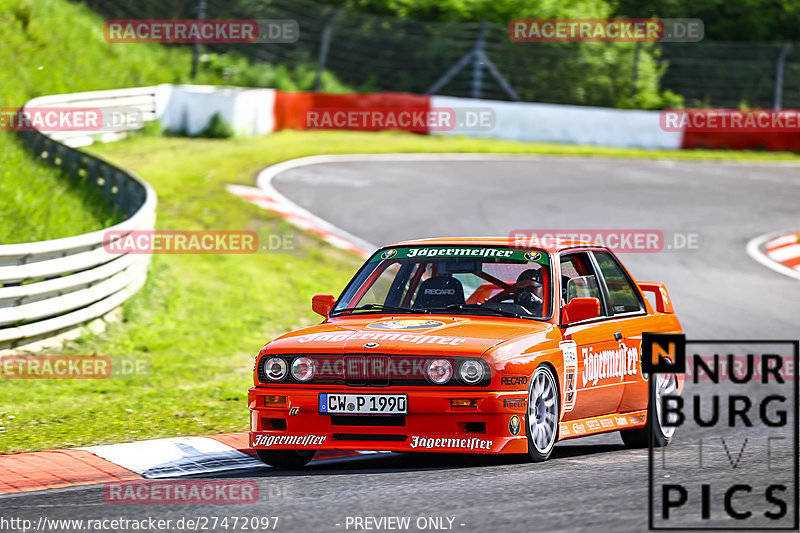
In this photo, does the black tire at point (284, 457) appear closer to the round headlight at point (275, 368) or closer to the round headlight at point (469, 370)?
the round headlight at point (275, 368)

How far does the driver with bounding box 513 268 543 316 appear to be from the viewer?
755 centimetres

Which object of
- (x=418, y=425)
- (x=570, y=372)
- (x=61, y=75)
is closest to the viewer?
(x=418, y=425)

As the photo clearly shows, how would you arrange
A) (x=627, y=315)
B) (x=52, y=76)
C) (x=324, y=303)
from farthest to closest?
1. (x=52, y=76)
2. (x=627, y=315)
3. (x=324, y=303)

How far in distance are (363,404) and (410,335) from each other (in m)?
0.50

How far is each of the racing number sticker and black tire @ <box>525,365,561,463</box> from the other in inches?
6.0

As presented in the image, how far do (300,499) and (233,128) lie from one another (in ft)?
62.7

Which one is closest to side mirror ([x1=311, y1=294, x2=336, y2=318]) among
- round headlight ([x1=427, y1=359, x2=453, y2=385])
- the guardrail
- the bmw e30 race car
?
the bmw e30 race car

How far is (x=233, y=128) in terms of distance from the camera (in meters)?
24.2

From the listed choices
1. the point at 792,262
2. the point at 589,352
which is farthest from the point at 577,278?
the point at 792,262

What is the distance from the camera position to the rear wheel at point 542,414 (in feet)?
21.9

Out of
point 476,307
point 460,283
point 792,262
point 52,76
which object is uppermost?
point 52,76

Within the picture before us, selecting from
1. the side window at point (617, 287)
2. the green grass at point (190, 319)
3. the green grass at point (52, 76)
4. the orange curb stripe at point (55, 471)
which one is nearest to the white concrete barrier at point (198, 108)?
the green grass at point (190, 319)

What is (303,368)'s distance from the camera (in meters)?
6.86

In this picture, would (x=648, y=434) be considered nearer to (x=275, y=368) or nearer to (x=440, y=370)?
(x=440, y=370)
